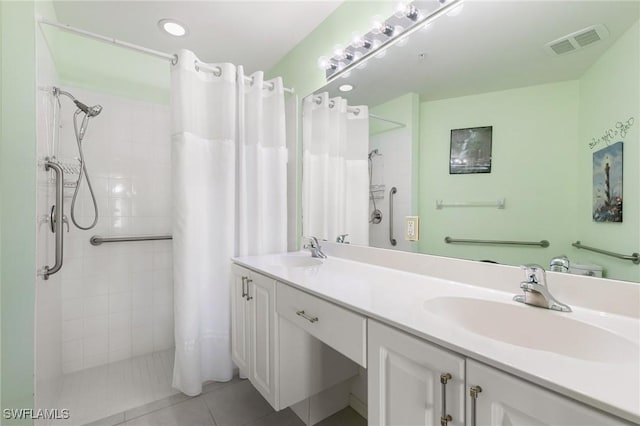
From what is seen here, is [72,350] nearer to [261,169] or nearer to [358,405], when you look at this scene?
[261,169]

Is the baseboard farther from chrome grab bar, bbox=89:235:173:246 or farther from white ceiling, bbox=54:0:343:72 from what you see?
white ceiling, bbox=54:0:343:72

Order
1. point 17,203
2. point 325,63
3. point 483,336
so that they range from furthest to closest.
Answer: point 325,63, point 17,203, point 483,336

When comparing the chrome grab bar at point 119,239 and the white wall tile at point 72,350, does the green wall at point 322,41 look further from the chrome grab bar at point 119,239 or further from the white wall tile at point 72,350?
the white wall tile at point 72,350

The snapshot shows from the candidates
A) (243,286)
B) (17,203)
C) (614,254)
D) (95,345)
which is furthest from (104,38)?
(614,254)

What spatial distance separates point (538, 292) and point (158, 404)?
2.01 meters

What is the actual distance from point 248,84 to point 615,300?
6.92ft

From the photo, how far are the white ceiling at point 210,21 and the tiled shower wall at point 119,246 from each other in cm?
49

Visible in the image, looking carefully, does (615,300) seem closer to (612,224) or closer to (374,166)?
(612,224)

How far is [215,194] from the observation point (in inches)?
70.5

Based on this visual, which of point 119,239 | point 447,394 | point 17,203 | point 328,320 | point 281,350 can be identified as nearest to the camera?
point 447,394

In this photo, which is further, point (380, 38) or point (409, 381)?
point (380, 38)

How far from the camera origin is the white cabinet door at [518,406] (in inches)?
18.1

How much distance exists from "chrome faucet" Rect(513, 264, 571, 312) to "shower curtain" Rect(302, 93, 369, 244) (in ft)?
2.70

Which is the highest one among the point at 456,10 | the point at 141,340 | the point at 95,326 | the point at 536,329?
the point at 456,10
